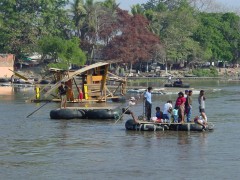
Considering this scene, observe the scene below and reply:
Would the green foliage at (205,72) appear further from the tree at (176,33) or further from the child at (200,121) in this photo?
the child at (200,121)

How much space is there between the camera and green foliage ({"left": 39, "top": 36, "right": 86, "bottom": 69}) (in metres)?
103

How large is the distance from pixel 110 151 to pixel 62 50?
75288 millimetres

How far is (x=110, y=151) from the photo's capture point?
94.6ft

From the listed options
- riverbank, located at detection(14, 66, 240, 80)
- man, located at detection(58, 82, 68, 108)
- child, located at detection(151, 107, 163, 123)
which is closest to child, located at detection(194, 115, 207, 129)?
child, located at detection(151, 107, 163, 123)

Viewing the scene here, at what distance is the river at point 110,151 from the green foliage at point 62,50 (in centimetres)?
6194

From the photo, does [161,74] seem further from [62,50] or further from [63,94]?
[63,94]

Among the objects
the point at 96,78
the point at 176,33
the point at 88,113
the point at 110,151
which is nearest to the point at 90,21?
the point at 176,33

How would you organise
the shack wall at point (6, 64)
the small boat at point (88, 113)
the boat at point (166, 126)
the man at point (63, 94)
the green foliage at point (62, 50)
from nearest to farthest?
the boat at point (166, 126), the small boat at point (88, 113), the man at point (63, 94), the shack wall at point (6, 64), the green foliage at point (62, 50)

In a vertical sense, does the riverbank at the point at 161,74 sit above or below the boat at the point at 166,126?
above

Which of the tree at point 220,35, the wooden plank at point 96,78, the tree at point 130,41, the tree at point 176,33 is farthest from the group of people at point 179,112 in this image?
the tree at point 220,35

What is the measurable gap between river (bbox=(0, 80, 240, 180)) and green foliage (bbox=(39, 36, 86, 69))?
6194 centimetres

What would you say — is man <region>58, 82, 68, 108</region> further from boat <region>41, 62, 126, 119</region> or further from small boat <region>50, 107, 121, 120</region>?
small boat <region>50, 107, 121, 120</region>

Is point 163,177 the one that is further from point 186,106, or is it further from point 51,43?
point 51,43

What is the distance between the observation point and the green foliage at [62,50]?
4058 inches
